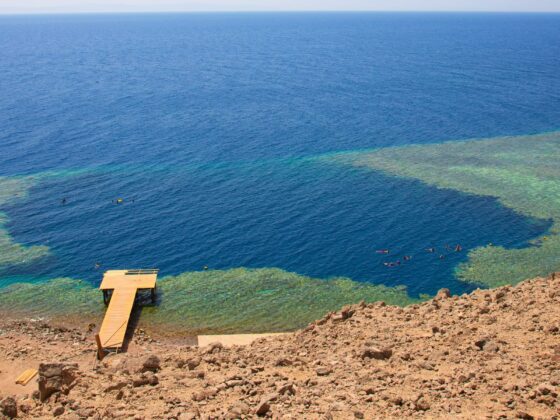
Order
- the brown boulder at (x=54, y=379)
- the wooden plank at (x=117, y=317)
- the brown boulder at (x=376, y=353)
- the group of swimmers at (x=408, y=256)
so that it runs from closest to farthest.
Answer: the brown boulder at (x=54, y=379), the brown boulder at (x=376, y=353), the wooden plank at (x=117, y=317), the group of swimmers at (x=408, y=256)

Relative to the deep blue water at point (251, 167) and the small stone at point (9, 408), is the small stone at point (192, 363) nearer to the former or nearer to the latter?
the small stone at point (9, 408)

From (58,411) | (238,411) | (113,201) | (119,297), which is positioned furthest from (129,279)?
(238,411)

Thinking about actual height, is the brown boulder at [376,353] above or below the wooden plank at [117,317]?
above

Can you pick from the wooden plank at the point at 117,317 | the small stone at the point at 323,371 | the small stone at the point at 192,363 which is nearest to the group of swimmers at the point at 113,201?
the wooden plank at the point at 117,317

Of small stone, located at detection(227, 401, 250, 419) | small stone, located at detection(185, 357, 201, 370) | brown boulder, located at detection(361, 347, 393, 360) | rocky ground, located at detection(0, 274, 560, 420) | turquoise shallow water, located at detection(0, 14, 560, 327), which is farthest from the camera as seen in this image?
turquoise shallow water, located at detection(0, 14, 560, 327)

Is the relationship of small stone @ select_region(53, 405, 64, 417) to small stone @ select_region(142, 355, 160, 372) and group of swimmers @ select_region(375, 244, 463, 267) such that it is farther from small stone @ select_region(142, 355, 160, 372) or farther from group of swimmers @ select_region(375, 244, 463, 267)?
group of swimmers @ select_region(375, 244, 463, 267)

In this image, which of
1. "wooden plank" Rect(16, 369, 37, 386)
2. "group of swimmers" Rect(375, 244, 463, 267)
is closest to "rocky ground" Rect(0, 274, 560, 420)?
"wooden plank" Rect(16, 369, 37, 386)

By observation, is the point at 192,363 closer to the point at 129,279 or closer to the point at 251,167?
the point at 129,279
